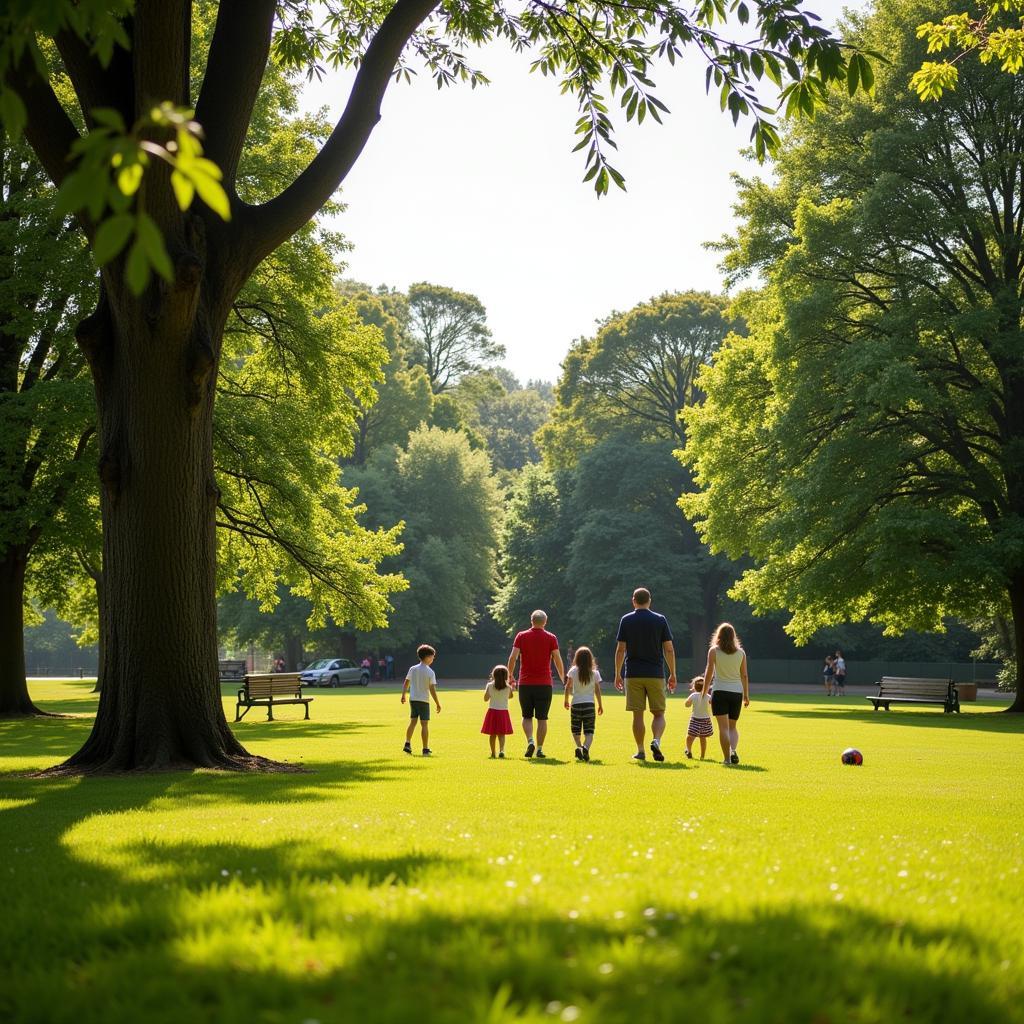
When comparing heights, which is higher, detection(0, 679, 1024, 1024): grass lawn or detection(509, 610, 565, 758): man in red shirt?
detection(509, 610, 565, 758): man in red shirt

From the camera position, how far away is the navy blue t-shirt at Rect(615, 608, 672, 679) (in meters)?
15.1

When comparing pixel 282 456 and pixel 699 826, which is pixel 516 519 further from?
→ pixel 699 826

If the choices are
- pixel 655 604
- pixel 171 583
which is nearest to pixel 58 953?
pixel 171 583

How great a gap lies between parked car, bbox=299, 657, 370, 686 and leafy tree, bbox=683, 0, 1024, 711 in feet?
91.3

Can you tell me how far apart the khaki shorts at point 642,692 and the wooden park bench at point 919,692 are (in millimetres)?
19472

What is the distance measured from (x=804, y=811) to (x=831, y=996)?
589cm

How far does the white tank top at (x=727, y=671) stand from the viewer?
1485 cm

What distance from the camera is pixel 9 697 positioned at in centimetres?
2752

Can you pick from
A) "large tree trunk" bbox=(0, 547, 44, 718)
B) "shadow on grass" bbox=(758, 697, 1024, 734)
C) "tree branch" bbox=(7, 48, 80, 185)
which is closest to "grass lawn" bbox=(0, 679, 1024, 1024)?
"tree branch" bbox=(7, 48, 80, 185)

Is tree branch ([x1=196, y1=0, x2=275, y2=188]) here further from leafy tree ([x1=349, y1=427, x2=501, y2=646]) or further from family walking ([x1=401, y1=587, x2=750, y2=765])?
leafy tree ([x1=349, y1=427, x2=501, y2=646])

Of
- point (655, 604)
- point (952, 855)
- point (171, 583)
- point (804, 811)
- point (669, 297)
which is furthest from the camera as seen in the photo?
point (669, 297)

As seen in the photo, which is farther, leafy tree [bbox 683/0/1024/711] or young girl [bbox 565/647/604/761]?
leafy tree [bbox 683/0/1024/711]

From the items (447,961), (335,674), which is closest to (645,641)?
(447,961)

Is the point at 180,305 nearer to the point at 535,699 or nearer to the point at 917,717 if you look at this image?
the point at 535,699
